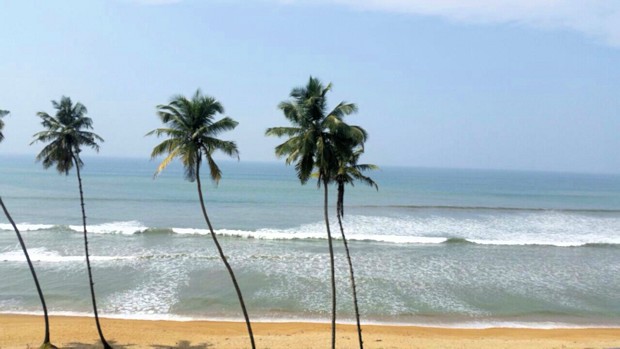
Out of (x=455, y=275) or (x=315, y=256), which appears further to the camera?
(x=315, y=256)

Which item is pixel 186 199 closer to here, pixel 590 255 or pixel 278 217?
pixel 278 217

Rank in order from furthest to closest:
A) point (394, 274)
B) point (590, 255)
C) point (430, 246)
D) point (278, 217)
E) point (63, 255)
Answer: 1. point (278, 217)
2. point (430, 246)
3. point (590, 255)
4. point (63, 255)
5. point (394, 274)

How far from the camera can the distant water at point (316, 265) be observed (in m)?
22.4

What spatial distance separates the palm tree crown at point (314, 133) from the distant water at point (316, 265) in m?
10.8

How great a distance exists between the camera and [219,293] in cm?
2448

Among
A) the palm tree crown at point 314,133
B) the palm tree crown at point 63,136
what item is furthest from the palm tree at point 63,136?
the palm tree crown at point 314,133

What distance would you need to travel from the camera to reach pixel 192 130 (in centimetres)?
1312

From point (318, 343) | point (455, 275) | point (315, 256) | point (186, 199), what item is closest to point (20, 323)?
point (318, 343)

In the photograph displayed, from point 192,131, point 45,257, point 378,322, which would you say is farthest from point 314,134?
point 45,257

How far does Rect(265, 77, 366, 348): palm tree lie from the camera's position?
41.5 feet

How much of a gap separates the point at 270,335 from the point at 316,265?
12.0 meters

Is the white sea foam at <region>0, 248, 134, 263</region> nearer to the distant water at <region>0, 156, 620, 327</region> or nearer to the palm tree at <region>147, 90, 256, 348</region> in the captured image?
the distant water at <region>0, 156, 620, 327</region>

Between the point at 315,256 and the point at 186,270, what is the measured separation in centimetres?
904

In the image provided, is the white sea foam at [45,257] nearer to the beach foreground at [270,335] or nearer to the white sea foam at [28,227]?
the white sea foam at [28,227]
